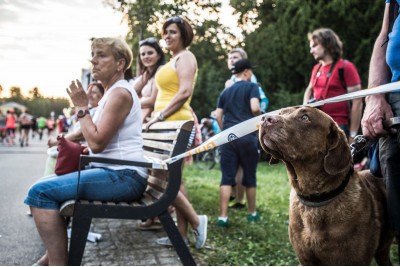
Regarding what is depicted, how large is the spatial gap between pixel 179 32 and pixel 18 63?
1.80 m

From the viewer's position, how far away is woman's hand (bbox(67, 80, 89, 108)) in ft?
9.84

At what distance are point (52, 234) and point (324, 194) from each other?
1.81 metres

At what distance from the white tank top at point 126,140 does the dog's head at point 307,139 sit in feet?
4.09

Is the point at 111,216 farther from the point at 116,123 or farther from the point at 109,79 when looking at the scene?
the point at 109,79

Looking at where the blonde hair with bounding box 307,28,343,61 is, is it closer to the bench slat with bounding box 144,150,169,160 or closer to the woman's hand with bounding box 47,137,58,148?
the bench slat with bounding box 144,150,169,160

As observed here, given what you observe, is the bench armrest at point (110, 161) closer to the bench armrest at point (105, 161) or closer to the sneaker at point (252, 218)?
the bench armrest at point (105, 161)

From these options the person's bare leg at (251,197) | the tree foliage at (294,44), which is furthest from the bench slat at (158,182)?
the tree foliage at (294,44)

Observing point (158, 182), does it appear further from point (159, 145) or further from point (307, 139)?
point (307, 139)

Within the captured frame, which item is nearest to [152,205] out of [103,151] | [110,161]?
[110,161]

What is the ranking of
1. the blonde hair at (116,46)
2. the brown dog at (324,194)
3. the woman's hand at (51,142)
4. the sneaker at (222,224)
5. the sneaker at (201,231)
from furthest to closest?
the sneaker at (222,224)
the woman's hand at (51,142)
the sneaker at (201,231)
the blonde hair at (116,46)
the brown dog at (324,194)

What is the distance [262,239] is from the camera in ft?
14.8

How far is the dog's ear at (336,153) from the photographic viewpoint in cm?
227

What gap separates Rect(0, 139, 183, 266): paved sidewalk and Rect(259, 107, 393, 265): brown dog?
163 centimetres

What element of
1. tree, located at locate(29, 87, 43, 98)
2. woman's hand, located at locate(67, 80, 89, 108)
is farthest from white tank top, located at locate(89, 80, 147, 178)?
tree, located at locate(29, 87, 43, 98)
